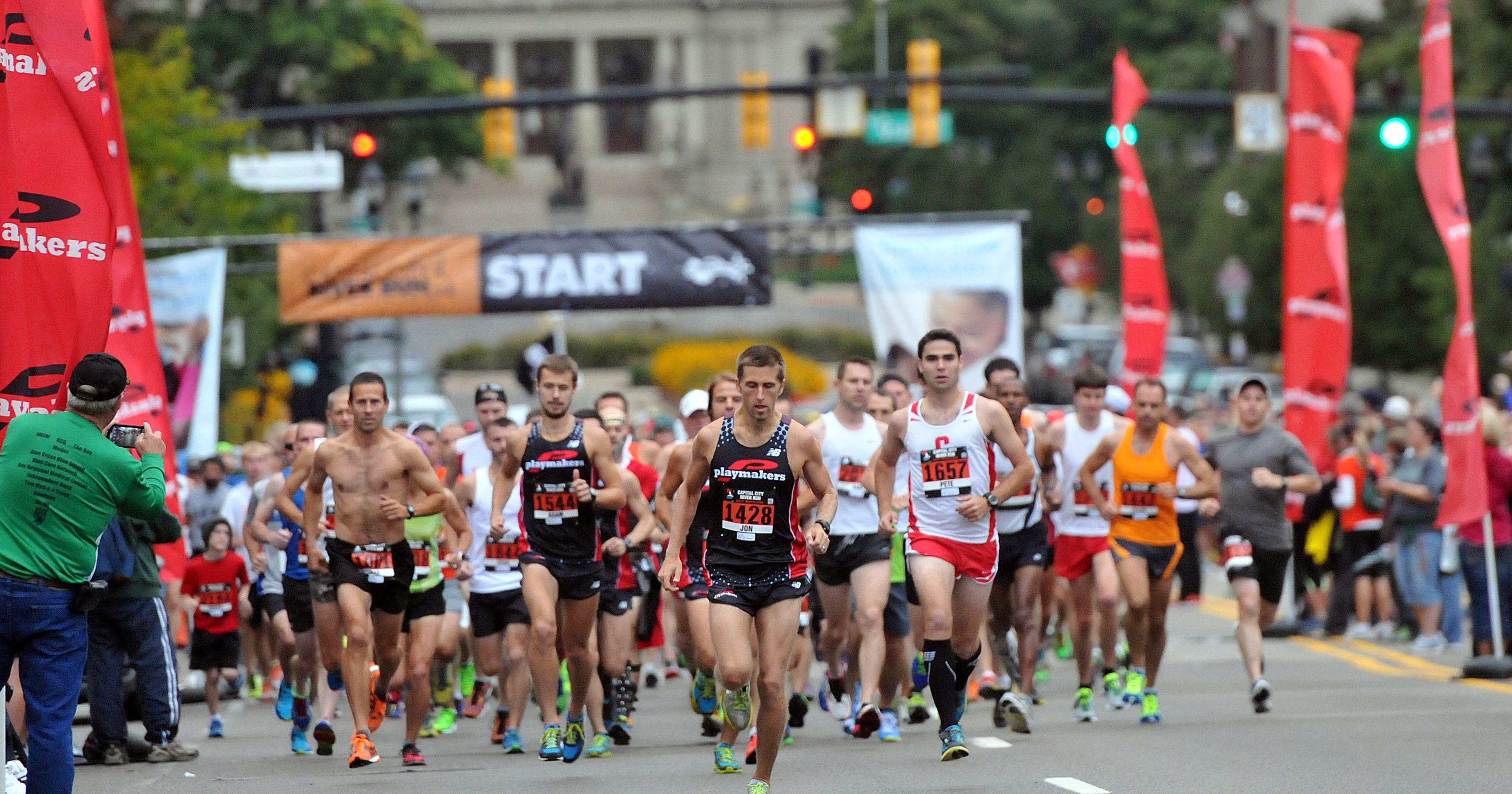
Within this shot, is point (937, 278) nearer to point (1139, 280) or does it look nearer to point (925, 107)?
point (1139, 280)

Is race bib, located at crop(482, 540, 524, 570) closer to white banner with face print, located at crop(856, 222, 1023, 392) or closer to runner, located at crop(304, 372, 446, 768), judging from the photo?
runner, located at crop(304, 372, 446, 768)

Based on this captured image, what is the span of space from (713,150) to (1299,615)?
72.6 meters

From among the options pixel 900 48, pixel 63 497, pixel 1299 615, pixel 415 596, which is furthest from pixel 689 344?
pixel 63 497

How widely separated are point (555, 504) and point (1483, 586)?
7811 millimetres

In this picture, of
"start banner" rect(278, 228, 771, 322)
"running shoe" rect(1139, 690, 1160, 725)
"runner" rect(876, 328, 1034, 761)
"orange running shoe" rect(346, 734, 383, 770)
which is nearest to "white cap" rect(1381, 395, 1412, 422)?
"start banner" rect(278, 228, 771, 322)

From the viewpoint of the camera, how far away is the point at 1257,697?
12859mm

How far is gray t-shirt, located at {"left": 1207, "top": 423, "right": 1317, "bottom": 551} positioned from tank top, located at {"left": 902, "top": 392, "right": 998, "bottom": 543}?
3.00 metres

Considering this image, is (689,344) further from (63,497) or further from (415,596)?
(63,497)

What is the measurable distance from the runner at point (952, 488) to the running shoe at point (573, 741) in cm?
187

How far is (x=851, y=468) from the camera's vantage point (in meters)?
12.8

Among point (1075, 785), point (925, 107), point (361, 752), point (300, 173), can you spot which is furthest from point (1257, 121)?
point (361, 752)

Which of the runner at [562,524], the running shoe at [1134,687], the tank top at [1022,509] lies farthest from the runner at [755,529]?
the running shoe at [1134,687]

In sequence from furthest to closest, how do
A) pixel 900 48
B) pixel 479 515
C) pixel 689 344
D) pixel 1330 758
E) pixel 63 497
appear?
pixel 900 48 < pixel 689 344 < pixel 479 515 < pixel 1330 758 < pixel 63 497

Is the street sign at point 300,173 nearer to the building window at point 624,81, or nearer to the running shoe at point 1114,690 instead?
the running shoe at point 1114,690
